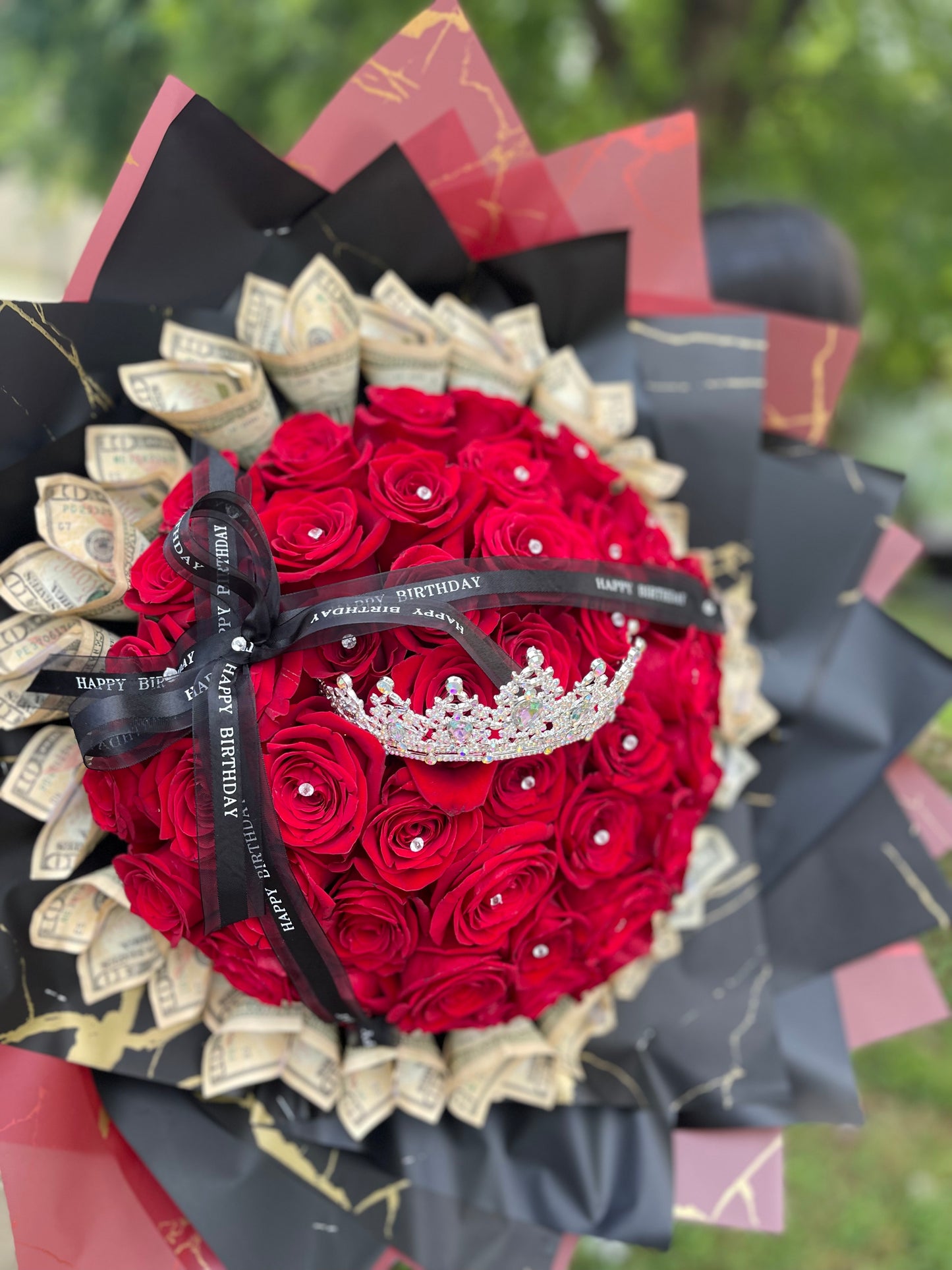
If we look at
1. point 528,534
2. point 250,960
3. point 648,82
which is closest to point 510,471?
point 528,534

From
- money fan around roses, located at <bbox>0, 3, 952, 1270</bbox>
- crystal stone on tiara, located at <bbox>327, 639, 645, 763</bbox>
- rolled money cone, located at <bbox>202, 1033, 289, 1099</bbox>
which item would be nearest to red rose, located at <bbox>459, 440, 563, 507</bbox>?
money fan around roses, located at <bbox>0, 3, 952, 1270</bbox>

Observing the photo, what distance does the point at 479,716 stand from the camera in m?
0.55

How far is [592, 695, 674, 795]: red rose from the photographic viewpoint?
2.09 feet

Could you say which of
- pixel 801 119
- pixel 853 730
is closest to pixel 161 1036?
pixel 853 730

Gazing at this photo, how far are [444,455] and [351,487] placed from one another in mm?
71

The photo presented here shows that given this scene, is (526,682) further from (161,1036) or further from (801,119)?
(801,119)

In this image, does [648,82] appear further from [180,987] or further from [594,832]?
[180,987]

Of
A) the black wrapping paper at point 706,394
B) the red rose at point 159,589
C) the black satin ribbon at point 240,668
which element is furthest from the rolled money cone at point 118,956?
the black wrapping paper at point 706,394

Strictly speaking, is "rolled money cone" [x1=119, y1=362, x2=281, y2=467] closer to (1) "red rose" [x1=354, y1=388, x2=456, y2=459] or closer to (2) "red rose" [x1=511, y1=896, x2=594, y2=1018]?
(1) "red rose" [x1=354, y1=388, x2=456, y2=459]

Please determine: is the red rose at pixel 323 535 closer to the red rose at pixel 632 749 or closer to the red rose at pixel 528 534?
the red rose at pixel 528 534

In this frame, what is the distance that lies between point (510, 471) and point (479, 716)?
0.66 ft

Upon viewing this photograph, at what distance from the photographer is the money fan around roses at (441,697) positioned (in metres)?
0.58

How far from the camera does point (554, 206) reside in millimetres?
805

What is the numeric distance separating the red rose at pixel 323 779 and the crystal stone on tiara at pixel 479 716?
0.04 feet
